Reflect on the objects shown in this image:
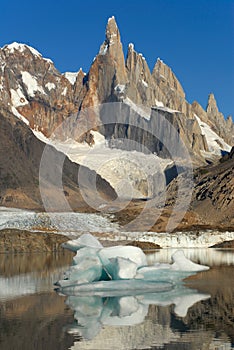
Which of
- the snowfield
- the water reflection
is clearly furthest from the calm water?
the snowfield

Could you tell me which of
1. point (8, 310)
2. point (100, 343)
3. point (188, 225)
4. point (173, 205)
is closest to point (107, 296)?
point (8, 310)

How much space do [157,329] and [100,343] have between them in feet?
10.5

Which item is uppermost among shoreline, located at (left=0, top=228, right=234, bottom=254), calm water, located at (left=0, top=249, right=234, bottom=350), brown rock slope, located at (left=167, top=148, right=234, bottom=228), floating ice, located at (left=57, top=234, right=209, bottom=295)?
brown rock slope, located at (left=167, top=148, right=234, bottom=228)

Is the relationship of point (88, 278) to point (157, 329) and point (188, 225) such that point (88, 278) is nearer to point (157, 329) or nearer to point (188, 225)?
point (157, 329)

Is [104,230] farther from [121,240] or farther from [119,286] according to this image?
[119,286]

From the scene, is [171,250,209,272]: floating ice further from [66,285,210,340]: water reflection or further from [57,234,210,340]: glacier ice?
[66,285,210,340]: water reflection

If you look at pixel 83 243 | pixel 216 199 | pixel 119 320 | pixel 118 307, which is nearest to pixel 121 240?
pixel 216 199

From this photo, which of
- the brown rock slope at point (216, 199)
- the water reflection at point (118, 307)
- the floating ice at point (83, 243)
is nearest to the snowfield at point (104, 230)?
the brown rock slope at point (216, 199)

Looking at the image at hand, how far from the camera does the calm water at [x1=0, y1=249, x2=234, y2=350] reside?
21.5 meters

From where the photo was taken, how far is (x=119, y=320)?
26.0m

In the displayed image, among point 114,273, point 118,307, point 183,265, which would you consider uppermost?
point 183,265

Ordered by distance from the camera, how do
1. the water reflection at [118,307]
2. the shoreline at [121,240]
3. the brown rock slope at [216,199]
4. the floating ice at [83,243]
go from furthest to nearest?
1. the brown rock slope at [216,199]
2. the shoreline at [121,240]
3. the floating ice at [83,243]
4. the water reflection at [118,307]

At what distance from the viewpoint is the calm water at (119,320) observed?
21469mm

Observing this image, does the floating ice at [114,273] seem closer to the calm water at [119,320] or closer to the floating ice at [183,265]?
the floating ice at [183,265]
